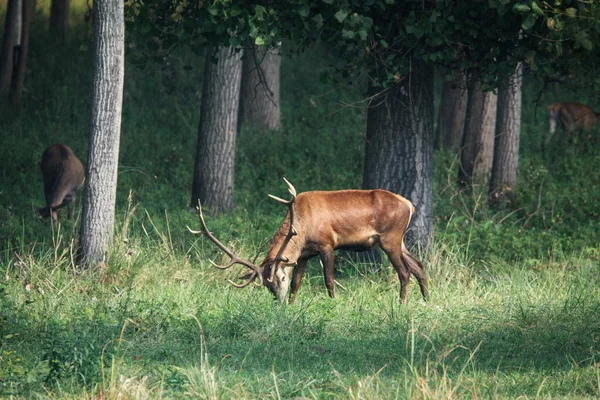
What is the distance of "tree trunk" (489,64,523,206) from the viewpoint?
48.0 ft

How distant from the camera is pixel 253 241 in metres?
11.4

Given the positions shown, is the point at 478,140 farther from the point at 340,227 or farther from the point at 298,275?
the point at 298,275

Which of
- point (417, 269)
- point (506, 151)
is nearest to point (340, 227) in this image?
point (417, 269)

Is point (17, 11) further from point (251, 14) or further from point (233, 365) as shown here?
point (233, 365)

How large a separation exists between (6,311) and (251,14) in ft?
13.2

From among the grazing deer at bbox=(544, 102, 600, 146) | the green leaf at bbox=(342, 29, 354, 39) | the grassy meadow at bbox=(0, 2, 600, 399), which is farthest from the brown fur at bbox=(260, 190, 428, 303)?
the grazing deer at bbox=(544, 102, 600, 146)

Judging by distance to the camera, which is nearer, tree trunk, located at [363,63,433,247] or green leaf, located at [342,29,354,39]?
green leaf, located at [342,29,354,39]

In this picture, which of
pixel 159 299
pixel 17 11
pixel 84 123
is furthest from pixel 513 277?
pixel 17 11

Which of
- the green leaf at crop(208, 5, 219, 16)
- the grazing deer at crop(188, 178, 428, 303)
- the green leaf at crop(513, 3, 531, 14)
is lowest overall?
the grazing deer at crop(188, 178, 428, 303)

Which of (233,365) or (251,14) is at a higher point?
(251,14)

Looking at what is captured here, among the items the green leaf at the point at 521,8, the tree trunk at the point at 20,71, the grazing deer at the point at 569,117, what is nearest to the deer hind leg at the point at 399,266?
the green leaf at the point at 521,8

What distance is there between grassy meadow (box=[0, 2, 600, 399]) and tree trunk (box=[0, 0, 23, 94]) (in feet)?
8.16

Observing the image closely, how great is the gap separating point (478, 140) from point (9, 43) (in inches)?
393

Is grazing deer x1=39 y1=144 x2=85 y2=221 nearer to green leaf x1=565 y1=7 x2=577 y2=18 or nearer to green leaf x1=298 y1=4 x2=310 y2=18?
green leaf x1=298 y1=4 x2=310 y2=18
